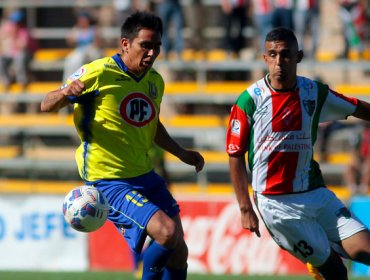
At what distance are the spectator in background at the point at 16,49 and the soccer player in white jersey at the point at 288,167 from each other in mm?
11864

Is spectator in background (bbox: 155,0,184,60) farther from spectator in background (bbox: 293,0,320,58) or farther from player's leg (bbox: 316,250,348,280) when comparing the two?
player's leg (bbox: 316,250,348,280)

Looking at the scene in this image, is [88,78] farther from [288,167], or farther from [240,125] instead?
[288,167]

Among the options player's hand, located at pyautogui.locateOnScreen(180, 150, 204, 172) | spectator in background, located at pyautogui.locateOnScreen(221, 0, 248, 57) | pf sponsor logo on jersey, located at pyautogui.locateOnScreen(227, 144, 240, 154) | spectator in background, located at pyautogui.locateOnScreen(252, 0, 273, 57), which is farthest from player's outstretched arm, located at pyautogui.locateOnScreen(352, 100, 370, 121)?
spectator in background, located at pyautogui.locateOnScreen(221, 0, 248, 57)

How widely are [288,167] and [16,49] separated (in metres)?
12.2

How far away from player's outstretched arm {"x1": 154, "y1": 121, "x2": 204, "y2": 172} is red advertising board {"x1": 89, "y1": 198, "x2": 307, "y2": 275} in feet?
16.8

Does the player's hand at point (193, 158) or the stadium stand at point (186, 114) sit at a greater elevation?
the player's hand at point (193, 158)

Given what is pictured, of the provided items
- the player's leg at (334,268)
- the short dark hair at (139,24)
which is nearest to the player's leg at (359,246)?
the player's leg at (334,268)

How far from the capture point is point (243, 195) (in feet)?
25.0

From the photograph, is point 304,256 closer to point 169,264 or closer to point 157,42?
point 169,264

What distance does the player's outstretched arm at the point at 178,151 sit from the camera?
8430 mm

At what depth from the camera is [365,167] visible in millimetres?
15391

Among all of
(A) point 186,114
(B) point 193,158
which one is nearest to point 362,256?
(B) point 193,158

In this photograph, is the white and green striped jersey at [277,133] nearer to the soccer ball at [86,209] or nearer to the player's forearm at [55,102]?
the soccer ball at [86,209]

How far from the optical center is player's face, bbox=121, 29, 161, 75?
7.87m
